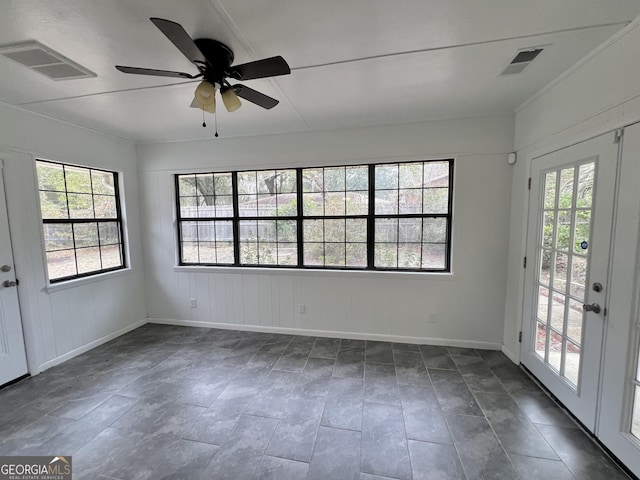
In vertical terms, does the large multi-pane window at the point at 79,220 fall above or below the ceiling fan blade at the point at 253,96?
below

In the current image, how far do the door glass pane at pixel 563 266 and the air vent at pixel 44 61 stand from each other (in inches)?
145

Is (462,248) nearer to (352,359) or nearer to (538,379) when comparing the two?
(538,379)

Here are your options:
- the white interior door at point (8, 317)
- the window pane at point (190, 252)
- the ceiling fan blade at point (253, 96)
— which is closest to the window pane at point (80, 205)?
the white interior door at point (8, 317)

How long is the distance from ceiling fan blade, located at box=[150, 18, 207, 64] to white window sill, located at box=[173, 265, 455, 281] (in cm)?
239

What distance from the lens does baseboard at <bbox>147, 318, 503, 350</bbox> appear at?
2.94 m

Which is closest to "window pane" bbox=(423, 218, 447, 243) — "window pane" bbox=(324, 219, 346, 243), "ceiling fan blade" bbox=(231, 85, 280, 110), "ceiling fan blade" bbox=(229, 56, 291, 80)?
"window pane" bbox=(324, 219, 346, 243)

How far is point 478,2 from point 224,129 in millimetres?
2684

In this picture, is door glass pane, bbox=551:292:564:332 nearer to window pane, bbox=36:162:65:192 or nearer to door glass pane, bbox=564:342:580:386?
door glass pane, bbox=564:342:580:386

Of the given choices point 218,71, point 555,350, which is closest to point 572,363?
point 555,350

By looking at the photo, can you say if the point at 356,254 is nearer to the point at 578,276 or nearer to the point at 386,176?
the point at 386,176

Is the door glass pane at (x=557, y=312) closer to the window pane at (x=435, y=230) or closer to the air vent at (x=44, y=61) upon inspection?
the window pane at (x=435, y=230)

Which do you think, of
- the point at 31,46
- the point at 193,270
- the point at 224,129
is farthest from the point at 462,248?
the point at 31,46

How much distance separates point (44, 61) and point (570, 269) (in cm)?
404

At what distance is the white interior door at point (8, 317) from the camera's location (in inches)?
91.7
